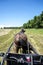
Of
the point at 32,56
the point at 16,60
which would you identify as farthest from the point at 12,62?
the point at 32,56

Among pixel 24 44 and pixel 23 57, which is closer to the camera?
pixel 23 57

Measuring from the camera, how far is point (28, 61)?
5422mm

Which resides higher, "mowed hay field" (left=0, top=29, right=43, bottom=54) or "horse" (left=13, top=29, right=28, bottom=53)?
"horse" (left=13, top=29, right=28, bottom=53)

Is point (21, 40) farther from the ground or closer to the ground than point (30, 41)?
farther from the ground

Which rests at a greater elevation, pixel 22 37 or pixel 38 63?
pixel 22 37

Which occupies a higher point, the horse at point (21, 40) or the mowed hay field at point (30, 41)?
the horse at point (21, 40)

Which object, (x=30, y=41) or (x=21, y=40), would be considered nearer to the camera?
(x=21, y=40)

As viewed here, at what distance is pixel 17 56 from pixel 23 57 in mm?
157

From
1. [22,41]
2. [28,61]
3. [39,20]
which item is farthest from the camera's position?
[39,20]

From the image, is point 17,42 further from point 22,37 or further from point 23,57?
point 23,57

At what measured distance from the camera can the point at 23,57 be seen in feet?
18.1

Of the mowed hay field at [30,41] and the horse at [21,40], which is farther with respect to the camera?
the mowed hay field at [30,41]

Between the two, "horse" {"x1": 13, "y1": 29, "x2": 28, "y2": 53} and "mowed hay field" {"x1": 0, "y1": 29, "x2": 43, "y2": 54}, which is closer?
"horse" {"x1": 13, "y1": 29, "x2": 28, "y2": 53}

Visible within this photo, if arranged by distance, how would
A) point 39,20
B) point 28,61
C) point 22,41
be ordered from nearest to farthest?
point 28,61 → point 22,41 → point 39,20
